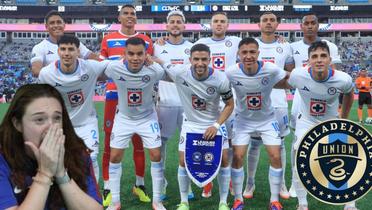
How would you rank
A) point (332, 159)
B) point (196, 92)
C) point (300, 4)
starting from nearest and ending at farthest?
point (332, 159), point (196, 92), point (300, 4)

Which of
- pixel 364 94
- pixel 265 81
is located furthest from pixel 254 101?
pixel 364 94

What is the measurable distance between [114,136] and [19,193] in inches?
130

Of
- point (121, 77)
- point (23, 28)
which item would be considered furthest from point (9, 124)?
point (23, 28)

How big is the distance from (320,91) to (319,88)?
0.13ft

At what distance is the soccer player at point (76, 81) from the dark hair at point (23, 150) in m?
2.91

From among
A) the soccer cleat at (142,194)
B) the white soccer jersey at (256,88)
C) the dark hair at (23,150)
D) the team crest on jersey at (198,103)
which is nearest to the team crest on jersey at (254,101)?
the white soccer jersey at (256,88)

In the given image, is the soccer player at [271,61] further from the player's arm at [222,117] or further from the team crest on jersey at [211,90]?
the team crest on jersey at [211,90]

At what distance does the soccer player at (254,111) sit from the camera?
5.21 m

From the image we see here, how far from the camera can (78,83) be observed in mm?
5117

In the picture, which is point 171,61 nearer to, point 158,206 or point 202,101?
point 202,101

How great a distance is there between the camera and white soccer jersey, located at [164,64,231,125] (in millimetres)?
5172

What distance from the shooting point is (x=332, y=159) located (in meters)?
3.21

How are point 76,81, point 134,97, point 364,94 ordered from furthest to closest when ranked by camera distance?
point 364,94 → point 134,97 → point 76,81

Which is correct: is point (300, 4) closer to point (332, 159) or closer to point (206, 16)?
point (206, 16)
